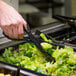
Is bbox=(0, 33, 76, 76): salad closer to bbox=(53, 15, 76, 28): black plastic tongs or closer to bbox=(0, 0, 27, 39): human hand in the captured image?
bbox=(0, 0, 27, 39): human hand

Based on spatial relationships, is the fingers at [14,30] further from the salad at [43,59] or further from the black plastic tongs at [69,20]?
the black plastic tongs at [69,20]

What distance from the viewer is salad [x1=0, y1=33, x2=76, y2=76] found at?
112cm

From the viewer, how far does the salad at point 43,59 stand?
3.69ft

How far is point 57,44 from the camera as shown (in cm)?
146

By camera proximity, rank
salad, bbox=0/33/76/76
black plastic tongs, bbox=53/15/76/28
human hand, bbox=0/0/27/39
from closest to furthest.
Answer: salad, bbox=0/33/76/76 → human hand, bbox=0/0/27/39 → black plastic tongs, bbox=53/15/76/28

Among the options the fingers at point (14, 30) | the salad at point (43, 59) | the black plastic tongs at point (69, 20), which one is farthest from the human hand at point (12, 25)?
the black plastic tongs at point (69, 20)

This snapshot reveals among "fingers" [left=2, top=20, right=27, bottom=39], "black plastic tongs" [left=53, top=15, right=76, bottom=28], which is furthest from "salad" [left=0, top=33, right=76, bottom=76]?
"black plastic tongs" [left=53, top=15, right=76, bottom=28]

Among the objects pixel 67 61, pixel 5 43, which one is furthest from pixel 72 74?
pixel 5 43

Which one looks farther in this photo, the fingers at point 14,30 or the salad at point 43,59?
the fingers at point 14,30

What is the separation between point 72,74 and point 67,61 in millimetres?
135

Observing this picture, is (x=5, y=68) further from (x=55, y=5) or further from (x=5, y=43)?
(x=55, y=5)

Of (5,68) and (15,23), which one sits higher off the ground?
(15,23)

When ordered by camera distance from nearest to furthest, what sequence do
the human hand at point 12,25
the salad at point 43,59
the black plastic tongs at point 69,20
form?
the salad at point 43,59 → the human hand at point 12,25 → the black plastic tongs at point 69,20

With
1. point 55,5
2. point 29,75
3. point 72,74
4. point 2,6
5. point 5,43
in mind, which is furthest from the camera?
point 55,5
